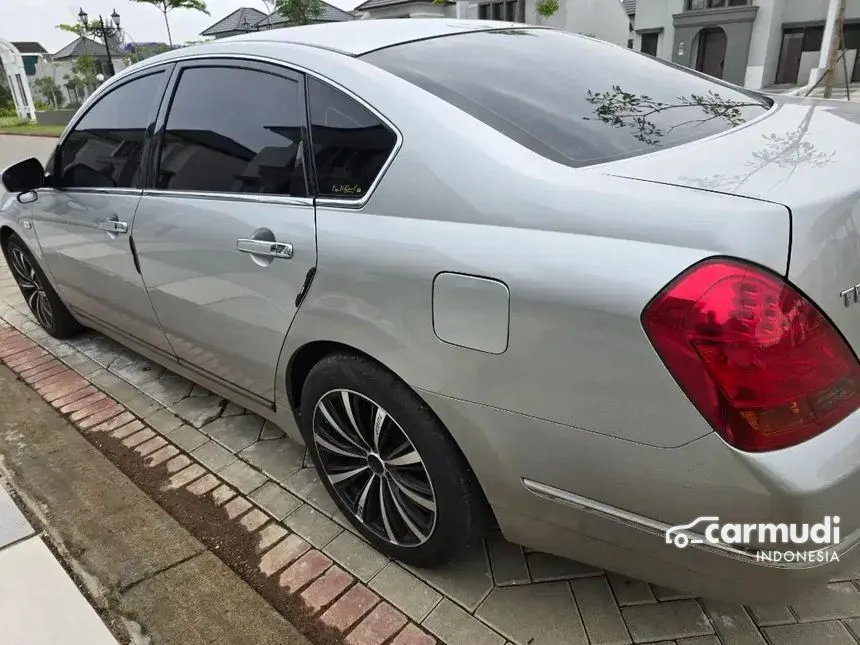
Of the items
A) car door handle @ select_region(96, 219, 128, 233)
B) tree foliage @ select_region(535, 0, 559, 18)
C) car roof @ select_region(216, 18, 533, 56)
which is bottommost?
car door handle @ select_region(96, 219, 128, 233)

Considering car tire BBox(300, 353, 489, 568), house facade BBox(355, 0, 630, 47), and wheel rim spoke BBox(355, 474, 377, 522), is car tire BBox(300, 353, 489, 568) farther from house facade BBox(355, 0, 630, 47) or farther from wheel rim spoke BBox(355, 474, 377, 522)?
house facade BBox(355, 0, 630, 47)

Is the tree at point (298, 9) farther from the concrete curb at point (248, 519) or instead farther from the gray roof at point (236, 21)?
the concrete curb at point (248, 519)

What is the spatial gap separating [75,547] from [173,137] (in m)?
1.62

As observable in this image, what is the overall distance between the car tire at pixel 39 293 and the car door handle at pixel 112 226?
4.05ft

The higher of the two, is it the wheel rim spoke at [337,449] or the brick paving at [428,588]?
the wheel rim spoke at [337,449]

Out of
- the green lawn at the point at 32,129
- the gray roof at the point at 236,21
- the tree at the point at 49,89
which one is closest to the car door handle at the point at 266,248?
the green lawn at the point at 32,129

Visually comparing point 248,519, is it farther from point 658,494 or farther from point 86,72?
point 86,72

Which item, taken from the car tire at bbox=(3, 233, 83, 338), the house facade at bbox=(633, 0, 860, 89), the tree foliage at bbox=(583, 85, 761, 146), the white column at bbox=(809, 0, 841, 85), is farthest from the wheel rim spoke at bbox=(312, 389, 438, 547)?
the house facade at bbox=(633, 0, 860, 89)

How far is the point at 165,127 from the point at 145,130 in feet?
0.56

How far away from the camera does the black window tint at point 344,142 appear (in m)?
1.79

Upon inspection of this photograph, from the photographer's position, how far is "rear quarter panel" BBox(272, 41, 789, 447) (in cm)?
124

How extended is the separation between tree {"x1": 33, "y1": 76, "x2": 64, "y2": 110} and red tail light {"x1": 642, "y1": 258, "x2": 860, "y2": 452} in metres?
56.1

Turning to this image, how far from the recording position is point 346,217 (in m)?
1.81

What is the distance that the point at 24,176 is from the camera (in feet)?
10.8
